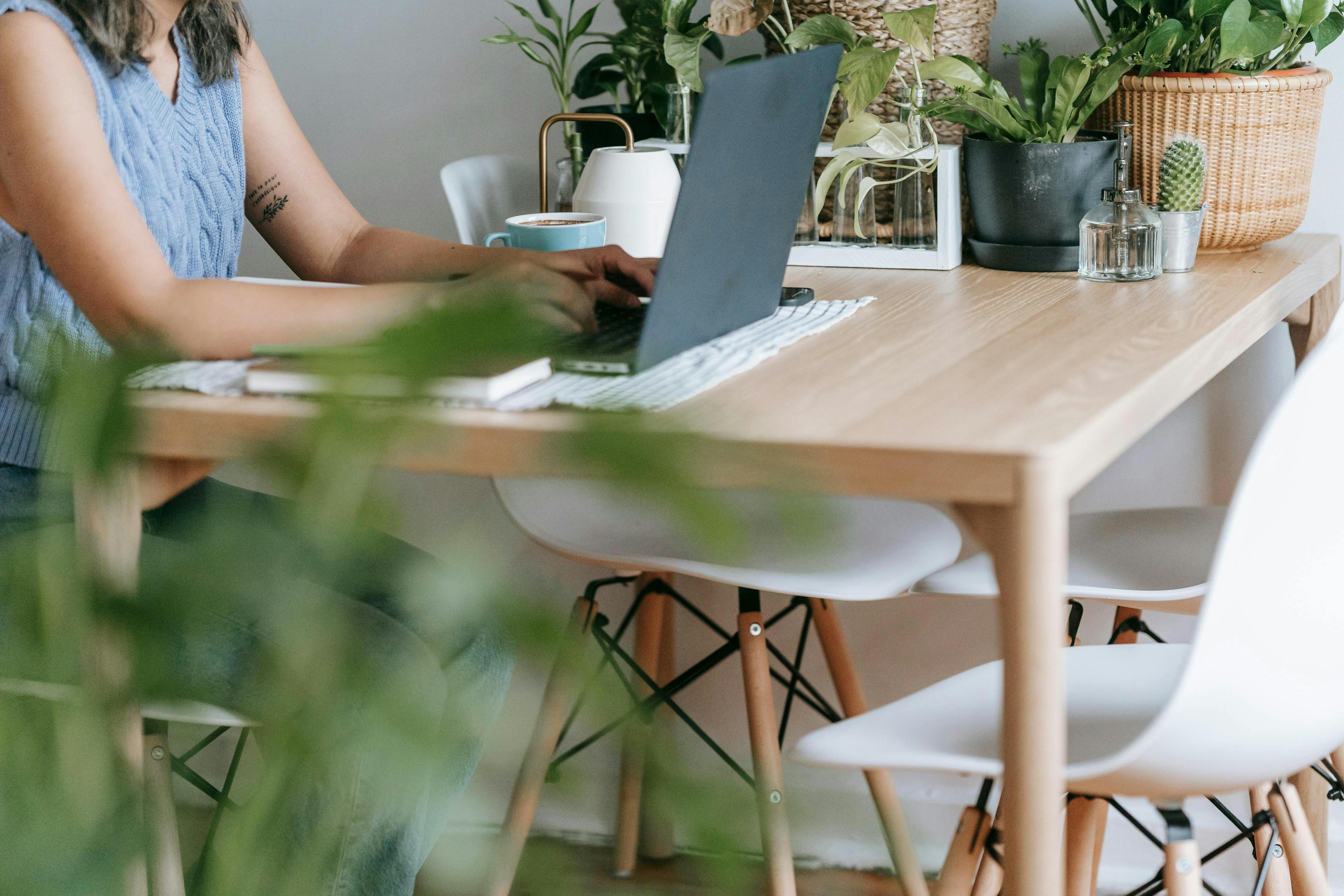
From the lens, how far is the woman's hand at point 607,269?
1.10 metres

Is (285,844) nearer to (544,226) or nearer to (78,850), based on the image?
(78,850)

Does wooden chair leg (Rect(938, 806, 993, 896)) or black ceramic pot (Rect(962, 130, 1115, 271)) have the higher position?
black ceramic pot (Rect(962, 130, 1115, 271))

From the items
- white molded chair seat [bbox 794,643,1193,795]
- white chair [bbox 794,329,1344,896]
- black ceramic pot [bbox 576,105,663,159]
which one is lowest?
white molded chair seat [bbox 794,643,1193,795]

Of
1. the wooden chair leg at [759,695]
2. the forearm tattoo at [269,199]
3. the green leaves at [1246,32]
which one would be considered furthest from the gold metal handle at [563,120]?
the green leaves at [1246,32]

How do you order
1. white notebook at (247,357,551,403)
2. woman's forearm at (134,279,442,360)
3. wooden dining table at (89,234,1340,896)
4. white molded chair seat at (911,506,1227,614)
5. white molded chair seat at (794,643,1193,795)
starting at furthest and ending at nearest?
white molded chair seat at (911,506,1227,614), woman's forearm at (134,279,442,360), white molded chair seat at (794,643,1193,795), wooden dining table at (89,234,1340,896), white notebook at (247,357,551,403)

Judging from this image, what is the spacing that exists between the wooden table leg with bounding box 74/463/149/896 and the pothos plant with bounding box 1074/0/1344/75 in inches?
50.5

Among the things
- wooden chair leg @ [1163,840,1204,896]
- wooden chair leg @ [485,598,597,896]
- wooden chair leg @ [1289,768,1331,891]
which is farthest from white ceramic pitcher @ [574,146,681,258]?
wooden chair leg @ [1289,768,1331,891]

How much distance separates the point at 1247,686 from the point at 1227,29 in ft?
2.57

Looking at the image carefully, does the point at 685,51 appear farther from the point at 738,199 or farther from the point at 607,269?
the point at 738,199

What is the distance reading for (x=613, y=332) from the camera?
0.97m

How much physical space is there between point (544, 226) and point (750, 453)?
98 cm

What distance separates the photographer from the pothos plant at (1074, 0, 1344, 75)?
51.0 inches

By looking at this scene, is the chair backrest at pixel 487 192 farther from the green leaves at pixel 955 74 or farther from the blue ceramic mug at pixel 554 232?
the green leaves at pixel 955 74

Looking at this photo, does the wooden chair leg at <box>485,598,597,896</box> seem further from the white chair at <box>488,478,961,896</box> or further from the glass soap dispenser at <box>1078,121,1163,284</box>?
the glass soap dispenser at <box>1078,121,1163,284</box>
